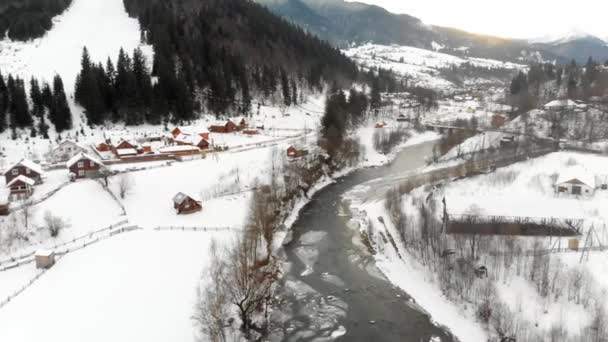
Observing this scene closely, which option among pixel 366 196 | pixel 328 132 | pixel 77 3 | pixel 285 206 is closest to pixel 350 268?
pixel 285 206

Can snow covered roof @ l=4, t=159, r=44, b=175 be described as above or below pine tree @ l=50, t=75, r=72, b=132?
below

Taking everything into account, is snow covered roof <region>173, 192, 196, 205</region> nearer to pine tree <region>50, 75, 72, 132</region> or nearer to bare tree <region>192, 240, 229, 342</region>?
bare tree <region>192, 240, 229, 342</region>

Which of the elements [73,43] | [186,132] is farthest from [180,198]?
[73,43]

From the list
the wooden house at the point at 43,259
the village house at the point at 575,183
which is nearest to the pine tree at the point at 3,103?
the wooden house at the point at 43,259

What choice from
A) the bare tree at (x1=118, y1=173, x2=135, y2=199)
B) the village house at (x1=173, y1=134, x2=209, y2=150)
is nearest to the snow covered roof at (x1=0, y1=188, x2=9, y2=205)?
the bare tree at (x1=118, y1=173, x2=135, y2=199)

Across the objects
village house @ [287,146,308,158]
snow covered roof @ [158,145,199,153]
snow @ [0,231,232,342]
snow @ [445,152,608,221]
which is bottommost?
snow @ [0,231,232,342]

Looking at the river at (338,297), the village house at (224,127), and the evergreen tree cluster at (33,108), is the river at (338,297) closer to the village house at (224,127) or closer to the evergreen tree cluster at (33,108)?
the village house at (224,127)
